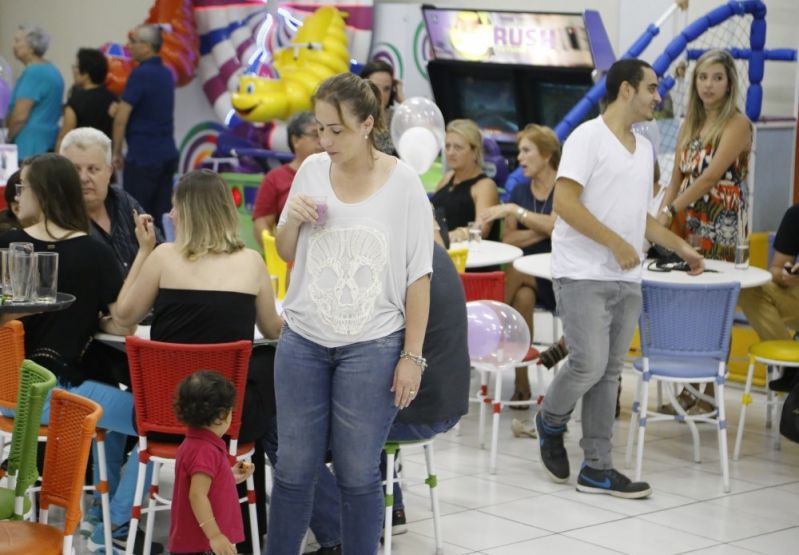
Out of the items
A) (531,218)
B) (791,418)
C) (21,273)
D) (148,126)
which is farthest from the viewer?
(148,126)

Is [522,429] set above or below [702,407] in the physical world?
below

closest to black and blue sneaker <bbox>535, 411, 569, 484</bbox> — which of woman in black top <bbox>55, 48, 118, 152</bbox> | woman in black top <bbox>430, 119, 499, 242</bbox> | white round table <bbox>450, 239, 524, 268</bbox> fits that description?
white round table <bbox>450, 239, 524, 268</bbox>

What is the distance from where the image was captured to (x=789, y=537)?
4.57 metres

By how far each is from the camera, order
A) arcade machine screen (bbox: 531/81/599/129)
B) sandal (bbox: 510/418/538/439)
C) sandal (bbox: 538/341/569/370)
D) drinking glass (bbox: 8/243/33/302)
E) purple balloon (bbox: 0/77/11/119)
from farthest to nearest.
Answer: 1. arcade machine screen (bbox: 531/81/599/129)
2. purple balloon (bbox: 0/77/11/119)
3. sandal (bbox: 510/418/538/439)
4. sandal (bbox: 538/341/569/370)
5. drinking glass (bbox: 8/243/33/302)

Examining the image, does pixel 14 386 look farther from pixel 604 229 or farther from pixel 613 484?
pixel 613 484

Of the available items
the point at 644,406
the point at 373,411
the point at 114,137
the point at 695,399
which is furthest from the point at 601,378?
the point at 114,137

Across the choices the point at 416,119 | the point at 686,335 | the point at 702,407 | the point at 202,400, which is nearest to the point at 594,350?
the point at 686,335

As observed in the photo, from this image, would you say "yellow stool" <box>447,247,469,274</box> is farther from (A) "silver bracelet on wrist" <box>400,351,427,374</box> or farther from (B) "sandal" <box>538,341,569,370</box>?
(A) "silver bracelet on wrist" <box>400,351,427,374</box>

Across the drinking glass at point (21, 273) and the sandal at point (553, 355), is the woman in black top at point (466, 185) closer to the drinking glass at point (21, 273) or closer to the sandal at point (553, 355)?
the sandal at point (553, 355)

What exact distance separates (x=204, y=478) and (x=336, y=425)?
374 millimetres

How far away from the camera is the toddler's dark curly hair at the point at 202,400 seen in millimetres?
3355

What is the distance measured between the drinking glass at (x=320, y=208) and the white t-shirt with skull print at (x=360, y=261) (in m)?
0.02

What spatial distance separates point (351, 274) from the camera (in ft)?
10.5

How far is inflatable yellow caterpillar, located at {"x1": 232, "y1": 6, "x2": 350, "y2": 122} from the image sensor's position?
10062 millimetres
